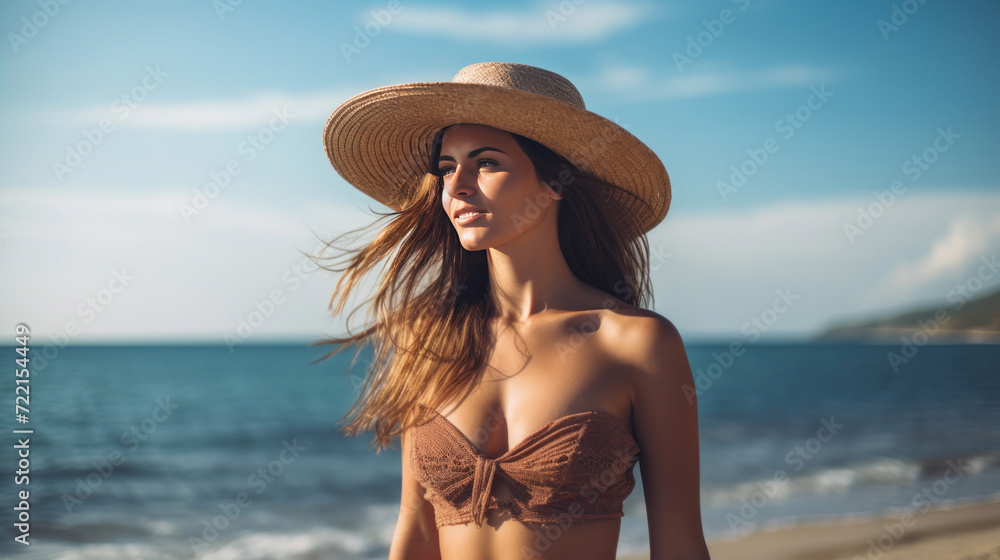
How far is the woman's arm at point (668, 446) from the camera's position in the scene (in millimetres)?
1903

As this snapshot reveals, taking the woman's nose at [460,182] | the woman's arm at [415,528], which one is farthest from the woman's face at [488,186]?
the woman's arm at [415,528]

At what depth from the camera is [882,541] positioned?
7477 millimetres

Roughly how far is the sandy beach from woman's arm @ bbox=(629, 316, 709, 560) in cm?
527

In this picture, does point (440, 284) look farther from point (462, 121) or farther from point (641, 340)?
point (641, 340)

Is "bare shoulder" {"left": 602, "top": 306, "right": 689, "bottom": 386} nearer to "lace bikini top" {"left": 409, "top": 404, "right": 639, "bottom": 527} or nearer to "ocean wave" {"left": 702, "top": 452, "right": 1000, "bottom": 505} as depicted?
"lace bikini top" {"left": 409, "top": 404, "right": 639, "bottom": 527}

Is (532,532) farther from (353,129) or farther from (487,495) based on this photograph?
(353,129)

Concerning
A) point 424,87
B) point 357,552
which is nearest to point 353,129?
point 424,87

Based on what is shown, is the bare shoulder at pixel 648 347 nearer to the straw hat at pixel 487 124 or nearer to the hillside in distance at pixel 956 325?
the straw hat at pixel 487 124

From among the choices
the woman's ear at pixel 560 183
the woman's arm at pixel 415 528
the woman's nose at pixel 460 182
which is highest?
the woman's ear at pixel 560 183

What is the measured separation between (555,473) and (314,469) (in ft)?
38.1

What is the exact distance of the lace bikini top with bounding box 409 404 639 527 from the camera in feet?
6.20

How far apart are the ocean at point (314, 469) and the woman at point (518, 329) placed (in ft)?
17.6

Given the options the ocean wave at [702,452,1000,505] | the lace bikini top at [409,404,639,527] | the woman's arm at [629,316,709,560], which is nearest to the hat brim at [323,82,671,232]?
the woman's arm at [629,316,709,560]

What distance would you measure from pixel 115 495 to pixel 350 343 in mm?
10268
